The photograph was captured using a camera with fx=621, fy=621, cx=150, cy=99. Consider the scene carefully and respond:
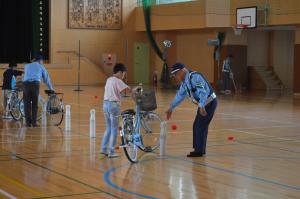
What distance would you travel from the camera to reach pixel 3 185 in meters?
8.17

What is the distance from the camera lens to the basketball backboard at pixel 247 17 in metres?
28.5

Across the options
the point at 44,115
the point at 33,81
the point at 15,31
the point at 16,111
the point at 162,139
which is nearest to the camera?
the point at 162,139

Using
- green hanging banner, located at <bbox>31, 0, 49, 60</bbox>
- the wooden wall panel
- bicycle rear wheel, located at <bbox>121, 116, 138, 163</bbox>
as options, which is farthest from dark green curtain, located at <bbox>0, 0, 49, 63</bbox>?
bicycle rear wheel, located at <bbox>121, 116, 138, 163</bbox>

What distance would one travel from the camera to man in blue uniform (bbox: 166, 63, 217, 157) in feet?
33.8

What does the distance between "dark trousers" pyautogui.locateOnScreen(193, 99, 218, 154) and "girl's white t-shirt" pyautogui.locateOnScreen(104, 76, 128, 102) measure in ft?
4.64

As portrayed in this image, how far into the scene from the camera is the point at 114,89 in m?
10.4

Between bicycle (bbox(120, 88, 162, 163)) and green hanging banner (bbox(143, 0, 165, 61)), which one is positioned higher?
green hanging banner (bbox(143, 0, 165, 61))

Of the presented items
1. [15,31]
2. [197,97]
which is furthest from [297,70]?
[197,97]

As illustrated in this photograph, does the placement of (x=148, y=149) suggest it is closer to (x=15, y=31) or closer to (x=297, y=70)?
(x=297, y=70)

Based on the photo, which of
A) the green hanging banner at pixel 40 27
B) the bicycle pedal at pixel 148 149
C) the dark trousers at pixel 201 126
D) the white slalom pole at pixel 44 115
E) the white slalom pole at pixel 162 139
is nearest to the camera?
the dark trousers at pixel 201 126

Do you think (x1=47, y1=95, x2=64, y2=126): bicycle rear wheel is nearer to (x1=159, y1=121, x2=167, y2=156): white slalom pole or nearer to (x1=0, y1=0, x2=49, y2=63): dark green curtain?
(x1=159, y1=121, x2=167, y2=156): white slalom pole

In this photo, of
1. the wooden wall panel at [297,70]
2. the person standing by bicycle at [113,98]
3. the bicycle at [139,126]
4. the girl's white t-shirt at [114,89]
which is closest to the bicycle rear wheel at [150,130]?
the bicycle at [139,126]

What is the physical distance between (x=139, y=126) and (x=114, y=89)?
→ 77cm

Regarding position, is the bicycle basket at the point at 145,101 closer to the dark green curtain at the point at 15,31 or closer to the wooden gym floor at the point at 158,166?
the wooden gym floor at the point at 158,166
